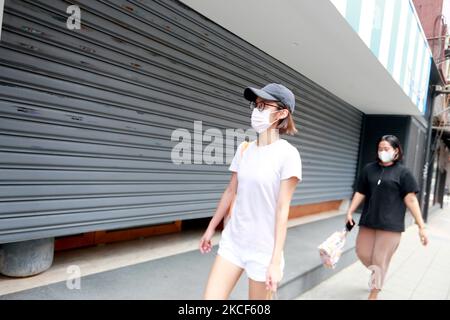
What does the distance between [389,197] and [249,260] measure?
2.25 metres

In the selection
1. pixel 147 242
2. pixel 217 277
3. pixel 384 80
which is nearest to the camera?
pixel 217 277

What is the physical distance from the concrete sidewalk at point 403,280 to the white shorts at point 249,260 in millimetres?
2142

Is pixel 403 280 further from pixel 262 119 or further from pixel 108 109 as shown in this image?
pixel 108 109

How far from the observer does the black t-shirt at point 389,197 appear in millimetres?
3654

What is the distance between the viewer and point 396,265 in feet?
19.1

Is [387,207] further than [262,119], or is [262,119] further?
[387,207]

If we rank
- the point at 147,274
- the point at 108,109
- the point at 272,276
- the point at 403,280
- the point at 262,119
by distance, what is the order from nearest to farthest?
1. the point at 272,276
2. the point at 262,119
3. the point at 108,109
4. the point at 147,274
5. the point at 403,280

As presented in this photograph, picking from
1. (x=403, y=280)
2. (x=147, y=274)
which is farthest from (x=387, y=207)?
(x=147, y=274)

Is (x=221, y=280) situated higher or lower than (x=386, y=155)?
lower

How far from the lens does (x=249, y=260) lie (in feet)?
6.81

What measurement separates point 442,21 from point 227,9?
10076 millimetres

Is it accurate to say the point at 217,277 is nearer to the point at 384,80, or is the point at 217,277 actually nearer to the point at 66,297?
the point at 66,297
